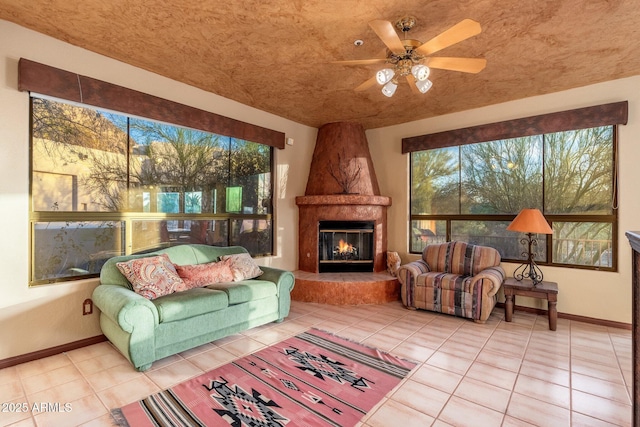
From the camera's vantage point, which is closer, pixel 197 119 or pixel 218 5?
pixel 218 5

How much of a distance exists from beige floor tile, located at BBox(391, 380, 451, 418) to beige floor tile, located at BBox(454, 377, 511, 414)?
0.47 ft

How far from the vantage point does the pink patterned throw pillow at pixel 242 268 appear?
11.4 ft

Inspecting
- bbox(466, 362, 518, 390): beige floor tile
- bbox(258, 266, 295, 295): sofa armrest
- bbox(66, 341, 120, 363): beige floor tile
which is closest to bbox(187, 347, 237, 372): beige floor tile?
bbox(66, 341, 120, 363): beige floor tile

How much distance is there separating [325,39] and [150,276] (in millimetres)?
2685

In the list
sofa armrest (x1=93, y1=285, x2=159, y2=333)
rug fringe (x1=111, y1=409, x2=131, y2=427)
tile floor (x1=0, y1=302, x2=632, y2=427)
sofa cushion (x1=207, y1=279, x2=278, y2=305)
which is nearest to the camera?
rug fringe (x1=111, y1=409, x2=131, y2=427)

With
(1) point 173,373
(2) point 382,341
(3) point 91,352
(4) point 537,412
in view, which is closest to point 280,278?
(2) point 382,341


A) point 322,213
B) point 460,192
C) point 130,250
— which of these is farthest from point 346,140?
point 130,250

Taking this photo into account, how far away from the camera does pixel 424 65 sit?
7.87 feet

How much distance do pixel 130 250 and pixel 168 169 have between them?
101cm

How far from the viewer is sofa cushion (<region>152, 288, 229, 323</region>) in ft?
8.26

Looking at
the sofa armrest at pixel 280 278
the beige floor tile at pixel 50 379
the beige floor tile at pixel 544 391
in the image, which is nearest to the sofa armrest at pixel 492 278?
the beige floor tile at pixel 544 391

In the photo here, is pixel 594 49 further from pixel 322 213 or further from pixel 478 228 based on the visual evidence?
pixel 322 213

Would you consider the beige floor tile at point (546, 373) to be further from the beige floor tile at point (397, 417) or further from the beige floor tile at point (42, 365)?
the beige floor tile at point (42, 365)

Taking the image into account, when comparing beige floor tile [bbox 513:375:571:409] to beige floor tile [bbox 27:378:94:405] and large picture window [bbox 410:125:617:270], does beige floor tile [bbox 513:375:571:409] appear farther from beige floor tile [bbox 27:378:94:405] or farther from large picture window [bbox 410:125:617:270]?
beige floor tile [bbox 27:378:94:405]
